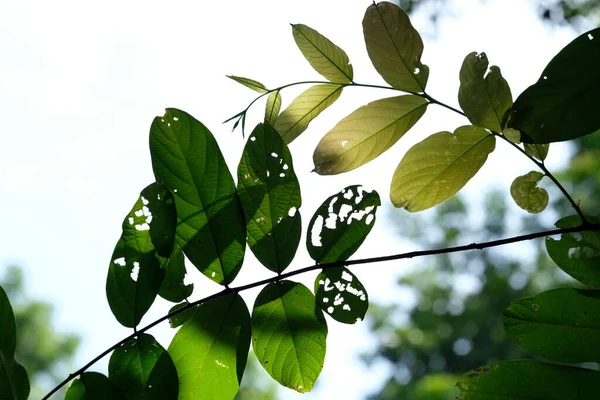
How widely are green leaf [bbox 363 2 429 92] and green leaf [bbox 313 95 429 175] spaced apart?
0.06 ft

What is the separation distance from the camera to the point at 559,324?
1.55 feet

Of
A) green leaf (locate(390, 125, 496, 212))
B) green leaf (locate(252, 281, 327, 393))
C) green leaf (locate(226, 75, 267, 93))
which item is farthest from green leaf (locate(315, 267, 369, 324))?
green leaf (locate(226, 75, 267, 93))

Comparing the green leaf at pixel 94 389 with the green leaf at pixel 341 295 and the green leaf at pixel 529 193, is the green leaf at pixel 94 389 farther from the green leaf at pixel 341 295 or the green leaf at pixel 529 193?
the green leaf at pixel 529 193

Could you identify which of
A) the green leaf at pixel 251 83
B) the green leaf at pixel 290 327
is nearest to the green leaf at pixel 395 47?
the green leaf at pixel 251 83

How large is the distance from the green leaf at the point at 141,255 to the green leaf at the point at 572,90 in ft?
0.99

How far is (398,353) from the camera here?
43.2 ft

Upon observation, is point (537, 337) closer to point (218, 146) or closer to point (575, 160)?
point (218, 146)

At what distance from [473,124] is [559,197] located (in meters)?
13.0

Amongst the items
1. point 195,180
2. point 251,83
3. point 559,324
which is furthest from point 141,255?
point 559,324

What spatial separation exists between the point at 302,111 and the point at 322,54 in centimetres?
6

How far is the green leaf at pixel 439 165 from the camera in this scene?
55 centimetres

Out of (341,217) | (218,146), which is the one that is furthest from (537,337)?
(218,146)

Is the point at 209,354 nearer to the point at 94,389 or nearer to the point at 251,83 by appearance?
the point at 94,389

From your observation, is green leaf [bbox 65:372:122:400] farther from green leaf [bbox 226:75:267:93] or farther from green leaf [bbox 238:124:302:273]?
green leaf [bbox 226:75:267:93]
